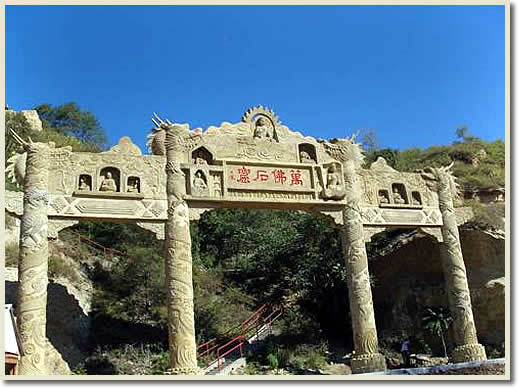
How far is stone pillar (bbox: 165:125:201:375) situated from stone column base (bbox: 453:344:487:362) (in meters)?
6.11

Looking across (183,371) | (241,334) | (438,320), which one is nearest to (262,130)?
(183,371)

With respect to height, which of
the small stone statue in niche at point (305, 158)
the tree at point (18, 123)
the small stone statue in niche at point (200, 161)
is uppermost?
the tree at point (18, 123)

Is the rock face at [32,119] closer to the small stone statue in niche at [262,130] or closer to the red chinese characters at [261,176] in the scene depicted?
the small stone statue in niche at [262,130]

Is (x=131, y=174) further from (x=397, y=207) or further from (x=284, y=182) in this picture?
(x=397, y=207)

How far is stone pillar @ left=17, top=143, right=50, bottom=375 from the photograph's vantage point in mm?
8828

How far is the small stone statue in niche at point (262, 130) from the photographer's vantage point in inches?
471

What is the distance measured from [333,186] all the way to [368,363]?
13.1 ft

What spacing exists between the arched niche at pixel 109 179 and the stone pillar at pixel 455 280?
26.0ft

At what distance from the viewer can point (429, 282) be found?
1491cm

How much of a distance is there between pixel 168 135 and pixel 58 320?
5751 mm

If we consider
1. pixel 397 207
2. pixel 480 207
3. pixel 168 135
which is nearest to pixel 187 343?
pixel 168 135

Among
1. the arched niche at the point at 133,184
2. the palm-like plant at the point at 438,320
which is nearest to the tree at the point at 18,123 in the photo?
the arched niche at the point at 133,184

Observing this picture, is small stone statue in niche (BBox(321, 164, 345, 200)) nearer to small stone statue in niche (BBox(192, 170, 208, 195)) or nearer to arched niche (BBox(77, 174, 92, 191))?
small stone statue in niche (BBox(192, 170, 208, 195))

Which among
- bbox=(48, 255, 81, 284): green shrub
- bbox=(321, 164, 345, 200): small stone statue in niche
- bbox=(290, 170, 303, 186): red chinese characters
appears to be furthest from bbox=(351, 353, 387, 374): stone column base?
bbox=(48, 255, 81, 284): green shrub
